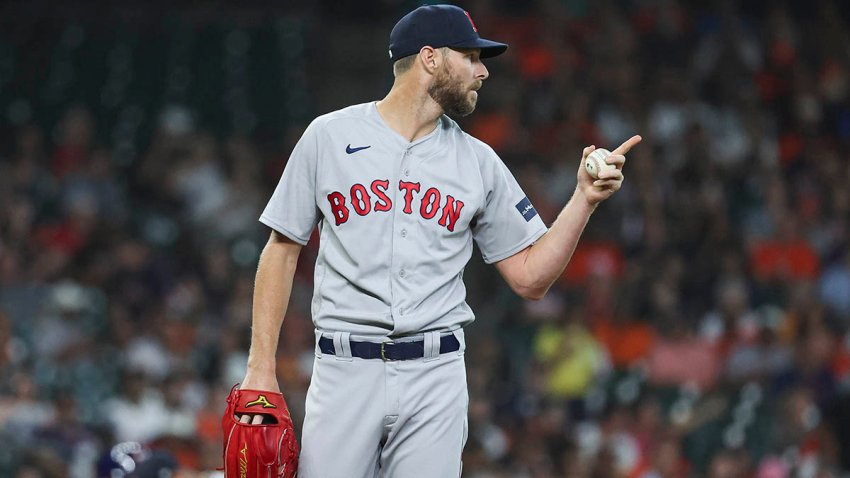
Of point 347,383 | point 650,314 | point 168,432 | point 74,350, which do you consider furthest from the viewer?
point 650,314

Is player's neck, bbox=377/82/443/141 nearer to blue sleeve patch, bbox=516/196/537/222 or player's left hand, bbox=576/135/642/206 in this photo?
blue sleeve patch, bbox=516/196/537/222

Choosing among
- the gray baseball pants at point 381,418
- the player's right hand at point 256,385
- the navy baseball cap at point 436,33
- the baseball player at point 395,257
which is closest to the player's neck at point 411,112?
the baseball player at point 395,257

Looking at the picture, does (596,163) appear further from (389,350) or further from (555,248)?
(389,350)

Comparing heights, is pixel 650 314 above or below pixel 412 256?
below

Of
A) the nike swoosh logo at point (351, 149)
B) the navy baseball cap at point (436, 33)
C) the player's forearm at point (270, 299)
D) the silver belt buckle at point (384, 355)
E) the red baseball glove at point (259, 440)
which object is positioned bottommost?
the red baseball glove at point (259, 440)

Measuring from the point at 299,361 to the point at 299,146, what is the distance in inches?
221

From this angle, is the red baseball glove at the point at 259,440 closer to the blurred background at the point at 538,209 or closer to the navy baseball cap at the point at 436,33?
the navy baseball cap at the point at 436,33

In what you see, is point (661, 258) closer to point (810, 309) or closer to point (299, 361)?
point (810, 309)

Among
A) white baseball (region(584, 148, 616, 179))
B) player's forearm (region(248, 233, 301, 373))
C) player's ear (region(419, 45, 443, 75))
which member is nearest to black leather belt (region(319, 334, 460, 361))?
player's forearm (region(248, 233, 301, 373))

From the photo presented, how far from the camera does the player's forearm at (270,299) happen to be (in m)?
3.69

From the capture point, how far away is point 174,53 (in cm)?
1276

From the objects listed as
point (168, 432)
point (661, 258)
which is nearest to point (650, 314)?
point (661, 258)

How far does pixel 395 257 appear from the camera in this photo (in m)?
3.70

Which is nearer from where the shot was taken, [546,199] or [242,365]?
[242,365]
